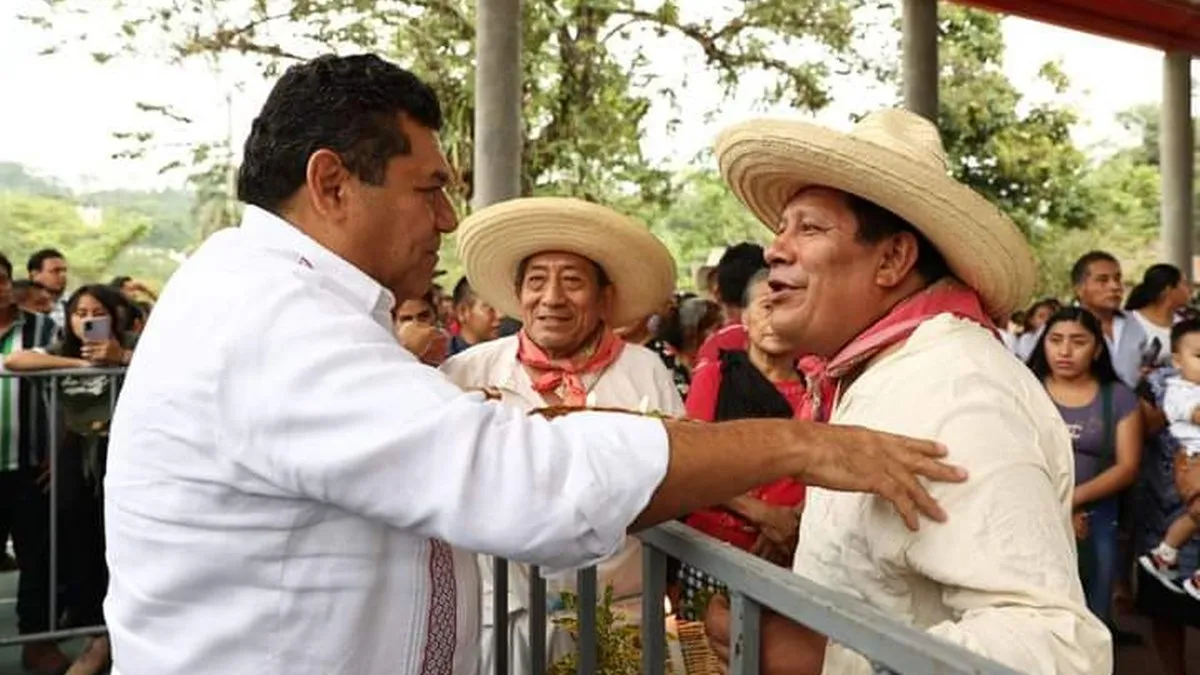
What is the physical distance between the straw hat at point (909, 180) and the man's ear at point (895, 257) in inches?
1.2

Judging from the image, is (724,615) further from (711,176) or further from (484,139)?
(711,176)

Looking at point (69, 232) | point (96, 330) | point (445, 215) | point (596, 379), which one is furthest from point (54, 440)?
point (69, 232)

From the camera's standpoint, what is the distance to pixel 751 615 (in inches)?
50.9

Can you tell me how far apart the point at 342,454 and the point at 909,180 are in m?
0.87

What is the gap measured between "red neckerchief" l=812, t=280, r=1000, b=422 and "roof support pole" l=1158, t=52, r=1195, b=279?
44.6 feet

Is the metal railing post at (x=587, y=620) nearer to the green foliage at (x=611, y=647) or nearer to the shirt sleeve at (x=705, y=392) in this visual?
the green foliage at (x=611, y=647)

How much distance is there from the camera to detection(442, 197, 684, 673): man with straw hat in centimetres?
337

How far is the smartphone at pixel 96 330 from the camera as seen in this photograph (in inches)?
190

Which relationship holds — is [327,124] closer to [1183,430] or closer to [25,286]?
[1183,430]

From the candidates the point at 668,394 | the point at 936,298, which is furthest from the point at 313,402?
the point at 668,394

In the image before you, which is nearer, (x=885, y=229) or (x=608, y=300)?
(x=885, y=229)

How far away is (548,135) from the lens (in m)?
14.4

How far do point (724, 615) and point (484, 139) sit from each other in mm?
6454

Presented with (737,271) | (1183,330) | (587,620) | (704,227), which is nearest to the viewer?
(587,620)
